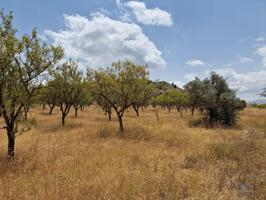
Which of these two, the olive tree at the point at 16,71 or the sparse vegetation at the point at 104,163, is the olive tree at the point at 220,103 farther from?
the olive tree at the point at 16,71

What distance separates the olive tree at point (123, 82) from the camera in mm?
21516

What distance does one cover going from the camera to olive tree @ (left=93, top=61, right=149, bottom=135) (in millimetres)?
21516

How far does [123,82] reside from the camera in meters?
21.6

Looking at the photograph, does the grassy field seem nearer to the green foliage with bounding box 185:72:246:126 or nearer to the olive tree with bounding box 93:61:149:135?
the olive tree with bounding box 93:61:149:135

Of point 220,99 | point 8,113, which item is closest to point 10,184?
point 8,113

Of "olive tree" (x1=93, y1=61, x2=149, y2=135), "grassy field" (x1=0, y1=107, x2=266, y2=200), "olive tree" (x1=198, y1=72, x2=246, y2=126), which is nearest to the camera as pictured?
"grassy field" (x1=0, y1=107, x2=266, y2=200)

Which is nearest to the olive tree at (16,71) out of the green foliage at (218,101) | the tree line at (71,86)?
the tree line at (71,86)

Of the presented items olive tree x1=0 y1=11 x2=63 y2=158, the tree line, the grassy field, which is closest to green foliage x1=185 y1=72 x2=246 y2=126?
the tree line

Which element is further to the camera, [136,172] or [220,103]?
[220,103]

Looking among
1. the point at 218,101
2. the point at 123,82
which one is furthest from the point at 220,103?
the point at 123,82

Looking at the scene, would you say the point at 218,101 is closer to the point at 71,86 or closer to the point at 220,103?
the point at 220,103

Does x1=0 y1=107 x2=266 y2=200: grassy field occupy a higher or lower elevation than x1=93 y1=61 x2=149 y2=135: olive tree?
lower

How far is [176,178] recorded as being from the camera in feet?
28.0

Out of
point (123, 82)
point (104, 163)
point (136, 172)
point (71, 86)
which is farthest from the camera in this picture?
point (71, 86)
